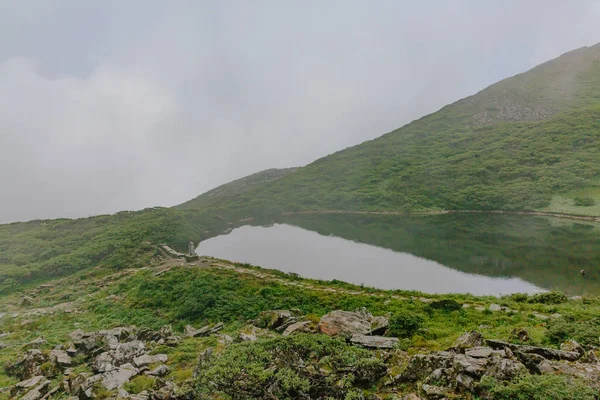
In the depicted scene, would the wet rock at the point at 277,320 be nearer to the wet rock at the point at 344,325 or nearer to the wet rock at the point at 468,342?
the wet rock at the point at 344,325

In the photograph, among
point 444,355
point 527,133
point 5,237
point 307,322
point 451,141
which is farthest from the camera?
point 451,141

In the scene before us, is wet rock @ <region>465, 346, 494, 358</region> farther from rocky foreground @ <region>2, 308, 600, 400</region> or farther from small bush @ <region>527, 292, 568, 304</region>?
small bush @ <region>527, 292, 568, 304</region>

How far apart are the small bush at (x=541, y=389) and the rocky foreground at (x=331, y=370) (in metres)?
0.28

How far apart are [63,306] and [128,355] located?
18036mm

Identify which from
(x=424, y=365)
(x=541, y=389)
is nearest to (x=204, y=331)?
(x=424, y=365)

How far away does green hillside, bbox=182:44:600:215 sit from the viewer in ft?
191

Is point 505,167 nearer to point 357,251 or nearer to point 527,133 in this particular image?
point 527,133

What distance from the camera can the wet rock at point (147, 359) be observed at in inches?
510

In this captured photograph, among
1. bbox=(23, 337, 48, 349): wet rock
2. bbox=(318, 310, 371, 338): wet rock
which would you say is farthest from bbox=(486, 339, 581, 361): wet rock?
bbox=(23, 337, 48, 349): wet rock

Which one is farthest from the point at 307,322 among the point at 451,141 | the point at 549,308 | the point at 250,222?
the point at 451,141

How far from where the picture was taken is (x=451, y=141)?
99.1 m

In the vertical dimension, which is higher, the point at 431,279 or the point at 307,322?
the point at 307,322

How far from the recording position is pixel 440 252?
36.2 metres

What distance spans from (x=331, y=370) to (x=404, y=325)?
608 cm
